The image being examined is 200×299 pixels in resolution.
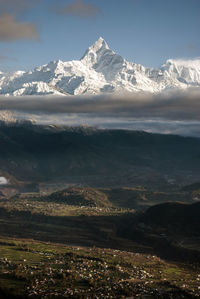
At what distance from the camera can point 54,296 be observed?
472 feet

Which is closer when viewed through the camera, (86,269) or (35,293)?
(35,293)

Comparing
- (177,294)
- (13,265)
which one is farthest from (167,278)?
(13,265)

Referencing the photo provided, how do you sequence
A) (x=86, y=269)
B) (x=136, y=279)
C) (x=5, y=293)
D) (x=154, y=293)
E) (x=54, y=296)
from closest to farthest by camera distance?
(x=5, y=293), (x=54, y=296), (x=154, y=293), (x=136, y=279), (x=86, y=269)

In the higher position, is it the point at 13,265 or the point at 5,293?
the point at 5,293

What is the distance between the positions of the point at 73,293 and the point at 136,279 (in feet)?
138

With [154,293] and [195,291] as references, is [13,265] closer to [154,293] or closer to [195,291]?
[154,293]

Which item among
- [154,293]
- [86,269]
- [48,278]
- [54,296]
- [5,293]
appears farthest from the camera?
[86,269]

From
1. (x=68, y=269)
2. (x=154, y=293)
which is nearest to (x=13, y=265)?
(x=68, y=269)

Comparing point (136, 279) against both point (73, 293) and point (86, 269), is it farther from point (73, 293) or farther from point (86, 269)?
point (73, 293)

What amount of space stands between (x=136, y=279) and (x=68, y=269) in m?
32.2

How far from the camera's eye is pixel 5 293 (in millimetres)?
55406

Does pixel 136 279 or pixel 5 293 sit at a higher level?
pixel 5 293

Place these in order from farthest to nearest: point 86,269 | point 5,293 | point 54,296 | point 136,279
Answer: point 86,269
point 136,279
point 54,296
point 5,293

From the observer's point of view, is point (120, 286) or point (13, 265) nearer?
point (120, 286)
